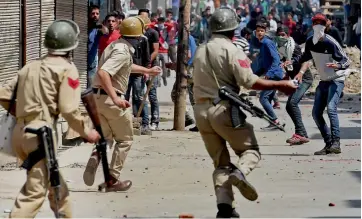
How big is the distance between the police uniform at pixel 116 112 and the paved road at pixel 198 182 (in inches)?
9.2

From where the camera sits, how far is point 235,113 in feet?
35.9

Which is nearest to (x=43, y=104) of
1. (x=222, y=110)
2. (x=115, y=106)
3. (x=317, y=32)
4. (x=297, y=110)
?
(x=222, y=110)

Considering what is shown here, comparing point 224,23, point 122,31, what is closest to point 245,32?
point 122,31

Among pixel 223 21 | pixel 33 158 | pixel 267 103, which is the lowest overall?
pixel 267 103

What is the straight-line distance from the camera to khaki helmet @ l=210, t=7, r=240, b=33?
11266 mm

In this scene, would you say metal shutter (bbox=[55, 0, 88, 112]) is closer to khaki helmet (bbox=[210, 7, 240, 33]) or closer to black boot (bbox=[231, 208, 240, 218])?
khaki helmet (bbox=[210, 7, 240, 33])

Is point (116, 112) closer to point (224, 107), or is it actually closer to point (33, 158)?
point (224, 107)

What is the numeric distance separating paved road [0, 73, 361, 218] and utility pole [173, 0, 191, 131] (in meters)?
0.82

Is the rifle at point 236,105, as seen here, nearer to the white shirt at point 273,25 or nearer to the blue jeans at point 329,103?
the blue jeans at point 329,103

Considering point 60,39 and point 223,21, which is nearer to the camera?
point 60,39

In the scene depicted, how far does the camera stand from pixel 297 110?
19062mm

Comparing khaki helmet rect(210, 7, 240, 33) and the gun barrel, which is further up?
khaki helmet rect(210, 7, 240, 33)

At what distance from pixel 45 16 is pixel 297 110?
161 inches

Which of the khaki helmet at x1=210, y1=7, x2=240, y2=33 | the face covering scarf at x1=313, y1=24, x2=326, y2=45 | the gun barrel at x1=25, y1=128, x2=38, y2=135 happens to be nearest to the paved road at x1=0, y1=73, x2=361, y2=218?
the face covering scarf at x1=313, y1=24, x2=326, y2=45
